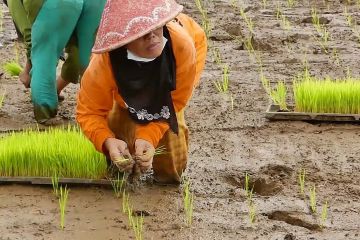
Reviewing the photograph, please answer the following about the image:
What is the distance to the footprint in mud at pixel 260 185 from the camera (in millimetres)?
3852

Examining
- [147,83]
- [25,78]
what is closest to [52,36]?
[25,78]

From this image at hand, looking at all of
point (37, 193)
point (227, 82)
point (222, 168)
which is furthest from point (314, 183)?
point (227, 82)

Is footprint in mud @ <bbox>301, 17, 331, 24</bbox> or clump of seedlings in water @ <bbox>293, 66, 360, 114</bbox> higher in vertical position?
footprint in mud @ <bbox>301, 17, 331, 24</bbox>

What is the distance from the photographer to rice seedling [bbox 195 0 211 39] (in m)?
6.72

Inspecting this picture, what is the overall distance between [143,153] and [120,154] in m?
0.09

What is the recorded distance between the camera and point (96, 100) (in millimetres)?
3553

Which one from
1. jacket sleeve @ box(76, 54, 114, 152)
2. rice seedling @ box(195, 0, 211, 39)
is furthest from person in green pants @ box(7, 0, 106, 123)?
rice seedling @ box(195, 0, 211, 39)

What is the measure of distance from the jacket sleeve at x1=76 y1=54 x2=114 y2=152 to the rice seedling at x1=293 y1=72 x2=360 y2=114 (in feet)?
4.81

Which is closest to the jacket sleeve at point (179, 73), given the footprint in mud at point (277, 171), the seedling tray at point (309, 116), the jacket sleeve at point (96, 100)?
the jacket sleeve at point (96, 100)

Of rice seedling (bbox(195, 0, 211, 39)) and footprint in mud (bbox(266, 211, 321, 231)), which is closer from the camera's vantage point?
footprint in mud (bbox(266, 211, 321, 231))

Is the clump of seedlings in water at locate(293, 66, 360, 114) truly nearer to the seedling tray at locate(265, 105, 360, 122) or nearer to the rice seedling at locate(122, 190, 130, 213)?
the seedling tray at locate(265, 105, 360, 122)

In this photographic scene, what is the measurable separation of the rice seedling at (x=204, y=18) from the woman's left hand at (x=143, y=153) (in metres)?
3.16

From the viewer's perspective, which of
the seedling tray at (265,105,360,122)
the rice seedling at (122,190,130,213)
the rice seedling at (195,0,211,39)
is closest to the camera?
the rice seedling at (122,190,130,213)

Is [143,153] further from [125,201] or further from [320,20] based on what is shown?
[320,20]
